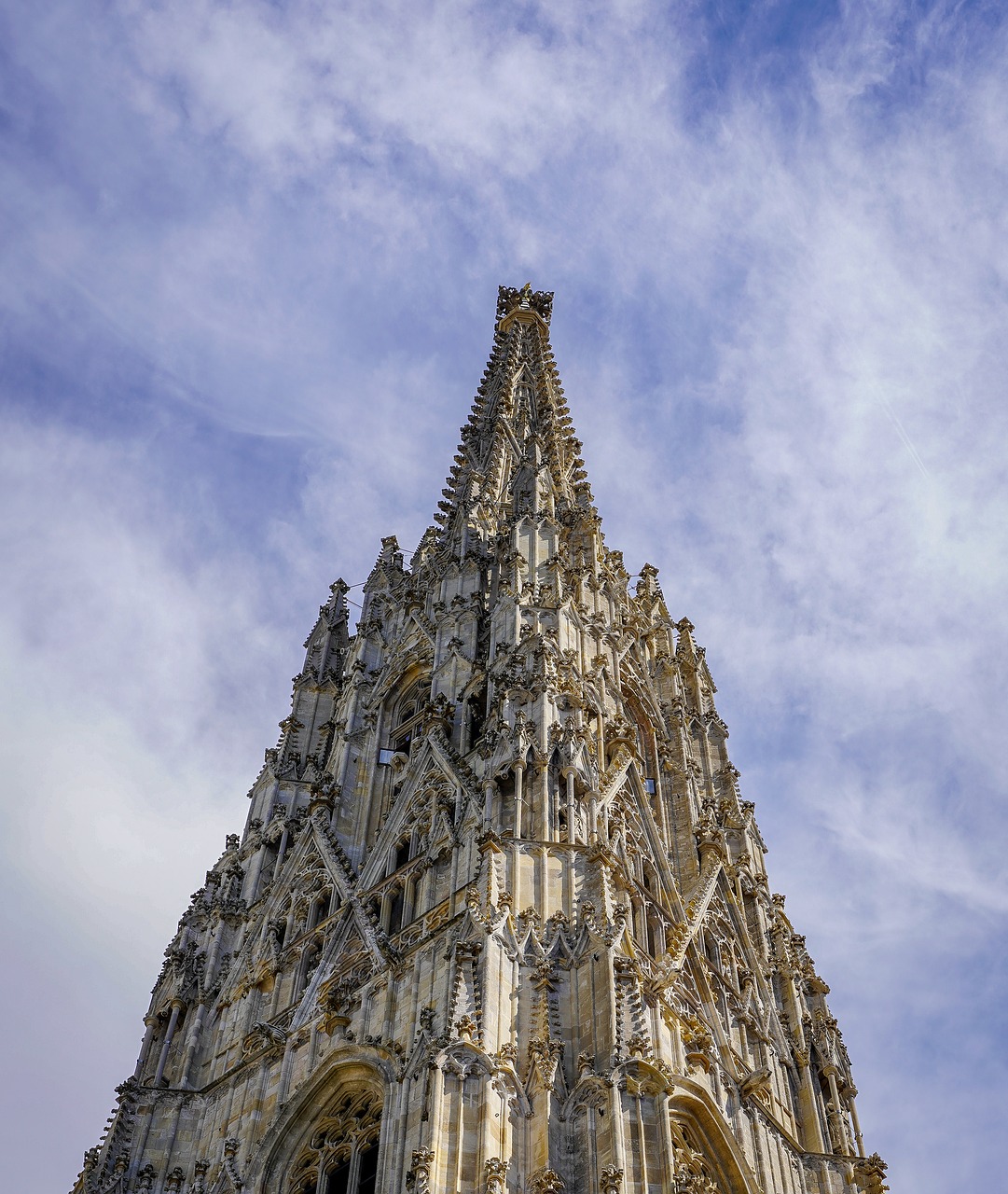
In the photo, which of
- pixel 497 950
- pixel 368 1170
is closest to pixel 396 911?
pixel 497 950

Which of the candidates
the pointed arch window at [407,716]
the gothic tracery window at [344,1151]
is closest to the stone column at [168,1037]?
the gothic tracery window at [344,1151]

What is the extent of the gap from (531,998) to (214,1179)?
6.82 metres

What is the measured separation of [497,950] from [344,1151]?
430 cm

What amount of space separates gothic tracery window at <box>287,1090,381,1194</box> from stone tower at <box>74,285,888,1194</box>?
61 millimetres

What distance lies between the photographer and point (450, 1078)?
78.6 feet

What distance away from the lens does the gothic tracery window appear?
26438mm

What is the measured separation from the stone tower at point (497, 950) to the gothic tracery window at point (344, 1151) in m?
0.06

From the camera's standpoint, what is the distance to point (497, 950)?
26.7 metres

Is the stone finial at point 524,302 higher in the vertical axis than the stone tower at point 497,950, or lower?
higher

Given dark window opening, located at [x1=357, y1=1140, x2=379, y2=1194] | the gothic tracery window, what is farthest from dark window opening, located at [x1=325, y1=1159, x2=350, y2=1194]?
dark window opening, located at [x1=357, y1=1140, x2=379, y2=1194]

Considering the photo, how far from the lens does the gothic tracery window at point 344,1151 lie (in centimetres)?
2644

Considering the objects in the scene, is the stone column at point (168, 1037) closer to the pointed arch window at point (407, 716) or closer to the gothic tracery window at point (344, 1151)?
the gothic tracery window at point (344, 1151)

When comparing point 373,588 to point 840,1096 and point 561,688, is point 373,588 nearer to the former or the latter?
point 561,688

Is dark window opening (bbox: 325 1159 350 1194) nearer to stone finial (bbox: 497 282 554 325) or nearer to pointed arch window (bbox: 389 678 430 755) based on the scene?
pointed arch window (bbox: 389 678 430 755)
